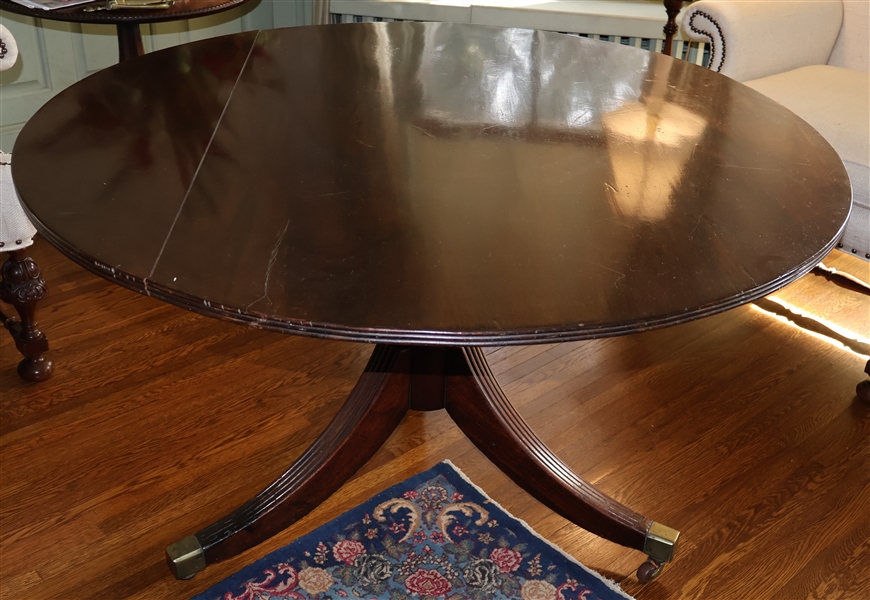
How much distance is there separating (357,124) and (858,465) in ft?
3.63

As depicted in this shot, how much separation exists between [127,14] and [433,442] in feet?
3.66

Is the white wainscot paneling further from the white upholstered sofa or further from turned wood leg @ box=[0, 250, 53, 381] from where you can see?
the white upholstered sofa

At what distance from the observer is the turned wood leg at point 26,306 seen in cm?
158

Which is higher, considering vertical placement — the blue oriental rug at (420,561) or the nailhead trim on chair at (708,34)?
the nailhead trim on chair at (708,34)

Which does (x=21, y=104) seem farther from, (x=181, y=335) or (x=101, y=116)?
(x=101, y=116)

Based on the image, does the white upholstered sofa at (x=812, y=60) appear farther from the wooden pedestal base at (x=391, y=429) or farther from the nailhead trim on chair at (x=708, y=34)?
the wooden pedestal base at (x=391, y=429)

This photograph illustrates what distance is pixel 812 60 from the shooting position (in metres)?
2.19

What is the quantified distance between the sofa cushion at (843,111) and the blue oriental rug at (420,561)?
2.86ft

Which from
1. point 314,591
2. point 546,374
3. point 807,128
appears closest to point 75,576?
point 314,591

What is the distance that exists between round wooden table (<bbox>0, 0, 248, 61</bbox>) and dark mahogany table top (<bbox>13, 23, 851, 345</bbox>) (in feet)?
1.74

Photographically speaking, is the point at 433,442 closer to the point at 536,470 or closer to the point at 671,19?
the point at 536,470

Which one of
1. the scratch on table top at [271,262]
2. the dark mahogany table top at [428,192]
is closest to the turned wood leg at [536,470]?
the dark mahogany table top at [428,192]

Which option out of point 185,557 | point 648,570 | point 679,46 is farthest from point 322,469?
point 679,46

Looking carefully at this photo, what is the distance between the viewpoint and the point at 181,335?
1.83 m
